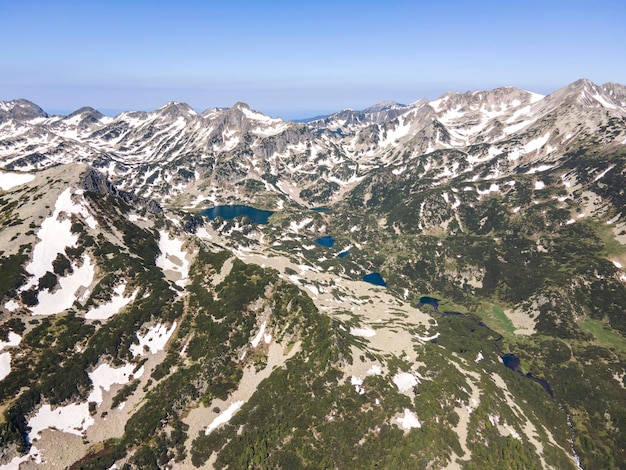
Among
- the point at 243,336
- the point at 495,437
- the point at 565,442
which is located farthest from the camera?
the point at 565,442

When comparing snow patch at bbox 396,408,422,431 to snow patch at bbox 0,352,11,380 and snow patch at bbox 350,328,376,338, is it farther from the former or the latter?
snow patch at bbox 0,352,11,380

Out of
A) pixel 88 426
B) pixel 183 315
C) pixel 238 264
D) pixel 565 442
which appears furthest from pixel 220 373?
Answer: pixel 565 442

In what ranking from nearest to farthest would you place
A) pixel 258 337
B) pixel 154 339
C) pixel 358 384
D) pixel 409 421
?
pixel 409 421
pixel 358 384
pixel 154 339
pixel 258 337

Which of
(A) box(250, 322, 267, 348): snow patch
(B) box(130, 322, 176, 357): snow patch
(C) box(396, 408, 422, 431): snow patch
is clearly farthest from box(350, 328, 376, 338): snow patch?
(B) box(130, 322, 176, 357): snow patch

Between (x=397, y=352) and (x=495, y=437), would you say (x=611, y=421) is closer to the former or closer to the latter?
(x=495, y=437)

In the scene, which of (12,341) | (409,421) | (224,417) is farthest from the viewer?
(409,421)

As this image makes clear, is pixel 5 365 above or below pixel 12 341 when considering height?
below

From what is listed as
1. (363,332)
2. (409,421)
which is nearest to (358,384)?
(409,421)

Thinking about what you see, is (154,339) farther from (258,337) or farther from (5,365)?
(5,365)

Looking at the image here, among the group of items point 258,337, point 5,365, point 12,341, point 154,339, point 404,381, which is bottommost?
point 404,381

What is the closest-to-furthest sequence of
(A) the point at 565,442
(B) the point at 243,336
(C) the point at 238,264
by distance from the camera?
(B) the point at 243,336 < (A) the point at 565,442 < (C) the point at 238,264

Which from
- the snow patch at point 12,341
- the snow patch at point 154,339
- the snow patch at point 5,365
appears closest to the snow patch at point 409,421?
the snow patch at point 154,339
